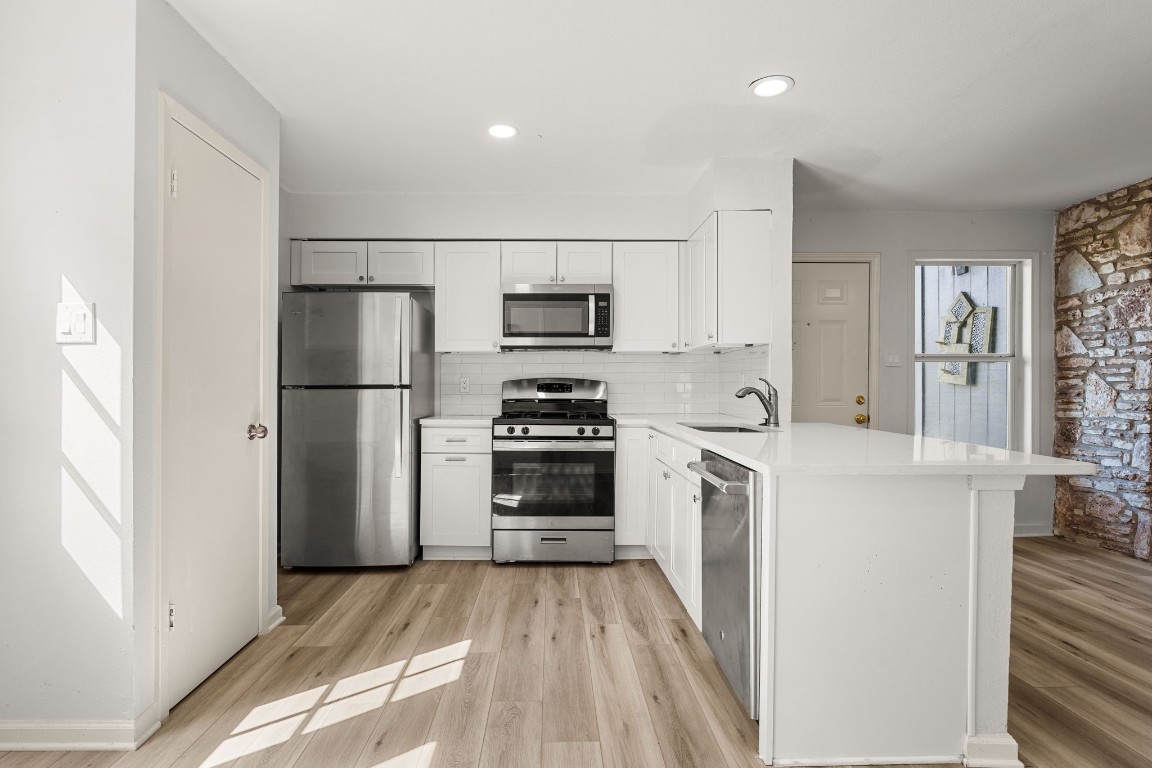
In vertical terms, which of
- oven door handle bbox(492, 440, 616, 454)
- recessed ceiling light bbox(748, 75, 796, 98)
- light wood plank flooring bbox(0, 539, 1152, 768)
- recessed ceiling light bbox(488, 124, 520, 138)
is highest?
recessed ceiling light bbox(488, 124, 520, 138)

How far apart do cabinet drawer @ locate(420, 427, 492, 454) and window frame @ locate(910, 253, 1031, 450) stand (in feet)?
A: 10.3

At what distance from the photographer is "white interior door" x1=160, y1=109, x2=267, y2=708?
196 cm

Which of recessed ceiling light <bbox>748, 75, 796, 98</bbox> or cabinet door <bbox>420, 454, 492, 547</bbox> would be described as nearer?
recessed ceiling light <bbox>748, 75, 796, 98</bbox>

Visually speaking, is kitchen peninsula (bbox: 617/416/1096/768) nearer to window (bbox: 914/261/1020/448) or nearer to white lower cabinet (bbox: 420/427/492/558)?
white lower cabinet (bbox: 420/427/492/558)

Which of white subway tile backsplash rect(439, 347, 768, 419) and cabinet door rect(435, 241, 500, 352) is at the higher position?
cabinet door rect(435, 241, 500, 352)

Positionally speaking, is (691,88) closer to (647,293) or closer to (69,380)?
(647,293)

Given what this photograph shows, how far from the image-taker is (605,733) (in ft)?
6.07

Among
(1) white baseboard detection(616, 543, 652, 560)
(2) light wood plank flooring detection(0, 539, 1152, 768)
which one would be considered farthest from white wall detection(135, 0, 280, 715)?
(1) white baseboard detection(616, 543, 652, 560)

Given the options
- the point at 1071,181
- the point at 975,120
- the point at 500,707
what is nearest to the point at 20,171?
the point at 500,707

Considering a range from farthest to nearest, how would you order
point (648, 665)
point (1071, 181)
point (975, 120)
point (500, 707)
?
point (1071, 181) < point (975, 120) < point (648, 665) < point (500, 707)

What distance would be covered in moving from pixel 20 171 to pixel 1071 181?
510 centimetres

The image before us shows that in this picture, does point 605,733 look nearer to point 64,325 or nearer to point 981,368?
point 64,325

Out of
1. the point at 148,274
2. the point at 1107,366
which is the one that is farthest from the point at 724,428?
the point at 1107,366

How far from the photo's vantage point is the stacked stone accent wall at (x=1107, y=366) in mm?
3732
